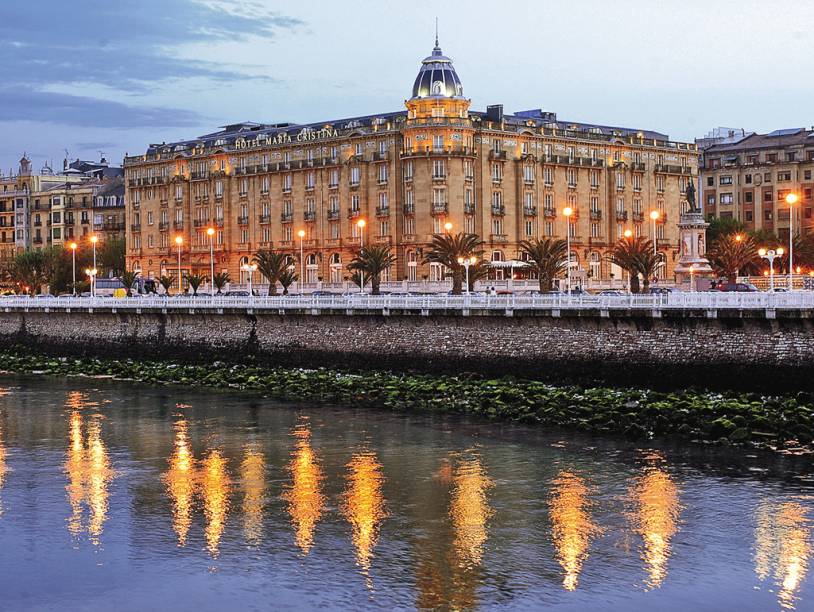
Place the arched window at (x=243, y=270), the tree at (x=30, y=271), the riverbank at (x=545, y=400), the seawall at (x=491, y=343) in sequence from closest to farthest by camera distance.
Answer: the riverbank at (x=545, y=400) < the seawall at (x=491, y=343) < the arched window at (x=243, y=270) < the tree at (x=30, y=271)

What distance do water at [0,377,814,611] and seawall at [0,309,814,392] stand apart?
880cm

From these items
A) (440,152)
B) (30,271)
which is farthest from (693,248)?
(30,271)

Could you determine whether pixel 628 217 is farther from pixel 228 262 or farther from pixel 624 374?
pixel 624 374

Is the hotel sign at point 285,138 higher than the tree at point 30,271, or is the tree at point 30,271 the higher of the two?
the hotel sign at point 285,138

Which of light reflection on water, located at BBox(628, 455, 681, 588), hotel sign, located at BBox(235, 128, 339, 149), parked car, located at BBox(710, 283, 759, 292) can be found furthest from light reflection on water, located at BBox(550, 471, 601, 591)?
hotel sign, located at BBox(235, 128, 339, 149)

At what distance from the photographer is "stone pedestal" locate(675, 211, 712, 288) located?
271 ft

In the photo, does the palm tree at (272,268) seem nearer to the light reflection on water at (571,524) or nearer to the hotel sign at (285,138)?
the hotel sign at (285,138)

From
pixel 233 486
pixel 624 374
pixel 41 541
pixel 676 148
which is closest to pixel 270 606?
pixel 41 541

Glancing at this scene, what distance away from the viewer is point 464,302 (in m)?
69.6

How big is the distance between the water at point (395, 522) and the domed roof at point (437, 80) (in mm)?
74001

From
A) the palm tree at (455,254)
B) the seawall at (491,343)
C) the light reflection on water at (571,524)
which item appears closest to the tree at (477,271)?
the palm tree at (455,254)

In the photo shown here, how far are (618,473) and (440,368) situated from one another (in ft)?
86.4

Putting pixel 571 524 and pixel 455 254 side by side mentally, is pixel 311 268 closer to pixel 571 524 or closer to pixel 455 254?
pixel 455 254

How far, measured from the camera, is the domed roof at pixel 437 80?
124 m
